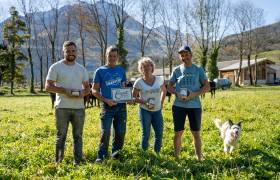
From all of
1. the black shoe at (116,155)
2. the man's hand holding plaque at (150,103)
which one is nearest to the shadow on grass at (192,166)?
the black shoe at (116,155)

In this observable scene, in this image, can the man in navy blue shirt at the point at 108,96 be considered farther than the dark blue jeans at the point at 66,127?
Yes

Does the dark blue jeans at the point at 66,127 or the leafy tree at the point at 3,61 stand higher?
the leafy tree at the point at 3,61

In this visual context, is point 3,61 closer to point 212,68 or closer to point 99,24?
point 99,24

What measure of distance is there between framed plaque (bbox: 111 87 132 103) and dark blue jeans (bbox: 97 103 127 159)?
183 mm

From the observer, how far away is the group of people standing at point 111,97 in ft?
23.0

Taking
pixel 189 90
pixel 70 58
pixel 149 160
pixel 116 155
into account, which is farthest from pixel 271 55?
pixel 70 58

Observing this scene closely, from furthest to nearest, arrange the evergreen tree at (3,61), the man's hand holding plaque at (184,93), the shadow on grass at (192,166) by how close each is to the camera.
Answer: the evergreen tree at (3,61)
the man's hand holding plaque at (184,93)
the shadow on grass at (192,166)

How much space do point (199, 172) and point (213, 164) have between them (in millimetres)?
592

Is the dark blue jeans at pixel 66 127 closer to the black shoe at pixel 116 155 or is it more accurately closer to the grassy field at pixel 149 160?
the grassy field at pixel 149 160

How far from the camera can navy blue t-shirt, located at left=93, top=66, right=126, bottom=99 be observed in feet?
24.0

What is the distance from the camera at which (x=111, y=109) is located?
7.33 metres

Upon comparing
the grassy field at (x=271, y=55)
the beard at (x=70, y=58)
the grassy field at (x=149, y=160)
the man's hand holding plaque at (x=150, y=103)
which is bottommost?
the grassy field at (x=149, y=160)

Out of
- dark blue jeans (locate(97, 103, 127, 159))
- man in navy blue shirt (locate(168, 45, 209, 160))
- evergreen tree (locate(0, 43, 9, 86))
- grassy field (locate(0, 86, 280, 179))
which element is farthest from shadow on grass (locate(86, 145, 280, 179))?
evergreen tree (locate(0, 43, 9, 86))

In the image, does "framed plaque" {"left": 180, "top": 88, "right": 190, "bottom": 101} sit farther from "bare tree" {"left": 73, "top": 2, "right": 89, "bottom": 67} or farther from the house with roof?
the house with roof
